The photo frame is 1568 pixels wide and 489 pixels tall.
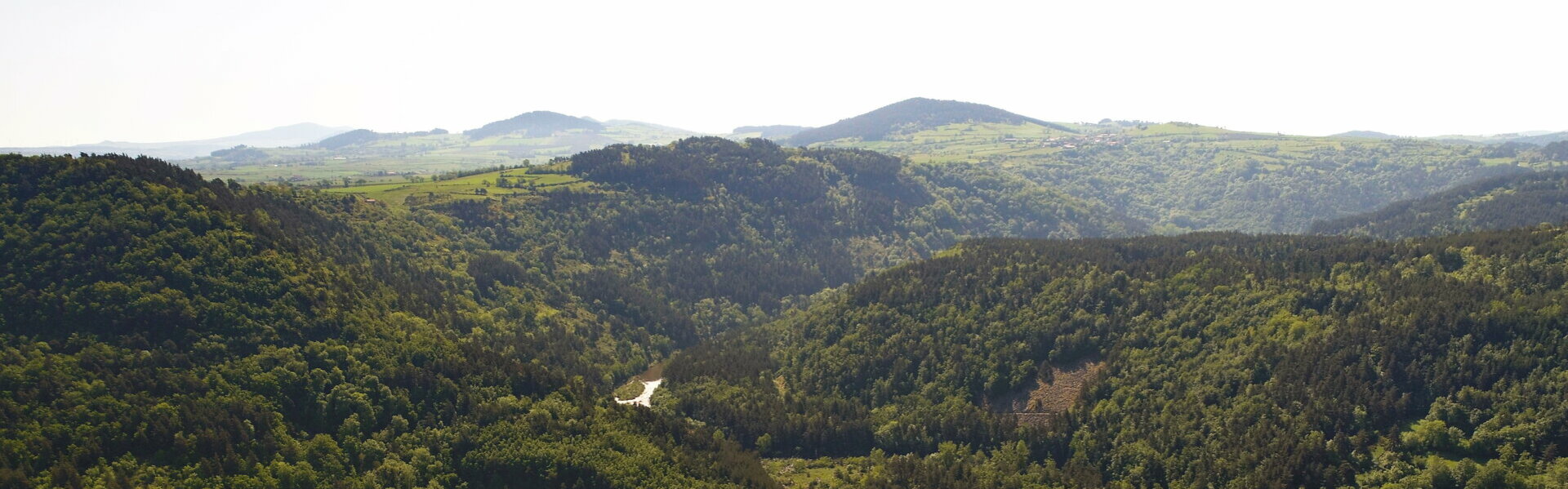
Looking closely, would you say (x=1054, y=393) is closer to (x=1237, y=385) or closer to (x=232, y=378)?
(x=1237, y=385)

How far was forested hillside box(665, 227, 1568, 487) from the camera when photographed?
119250mm

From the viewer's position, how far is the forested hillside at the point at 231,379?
11450cm

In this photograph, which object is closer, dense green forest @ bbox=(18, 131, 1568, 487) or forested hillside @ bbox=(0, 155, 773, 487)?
forested hillside @ bbox=(0, 155, 773, 487)

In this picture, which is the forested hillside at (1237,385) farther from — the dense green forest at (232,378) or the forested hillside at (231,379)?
the forested hillside at (231,379)

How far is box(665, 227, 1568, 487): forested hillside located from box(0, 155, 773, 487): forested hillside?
3836cm

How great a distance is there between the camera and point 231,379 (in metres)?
131

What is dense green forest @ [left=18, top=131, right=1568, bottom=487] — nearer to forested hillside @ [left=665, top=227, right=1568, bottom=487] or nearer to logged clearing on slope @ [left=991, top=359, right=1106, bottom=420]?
forested hillside @ [left=665, top=227, right=1568, bottom=487]

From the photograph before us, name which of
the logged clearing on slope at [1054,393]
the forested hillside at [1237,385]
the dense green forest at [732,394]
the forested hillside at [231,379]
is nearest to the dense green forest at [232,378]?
the forested hillside at [231,379]

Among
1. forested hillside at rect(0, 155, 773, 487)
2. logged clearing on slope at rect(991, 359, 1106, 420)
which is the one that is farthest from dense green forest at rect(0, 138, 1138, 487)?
logged clearing on slope at rect(991, 359, 1106, 420)

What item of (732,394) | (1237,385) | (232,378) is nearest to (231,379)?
(232,378)

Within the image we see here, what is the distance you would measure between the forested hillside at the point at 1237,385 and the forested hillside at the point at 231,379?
38361mm

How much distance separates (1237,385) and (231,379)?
539 feet

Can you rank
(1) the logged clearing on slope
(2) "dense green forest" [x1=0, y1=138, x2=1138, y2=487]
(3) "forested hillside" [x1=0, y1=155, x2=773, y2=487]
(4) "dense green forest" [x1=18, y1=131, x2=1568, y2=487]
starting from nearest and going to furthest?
(3) "forested hillside" [x1=0, y1=155, x2=773, y2=487]
(2) "dense green forest" [x1=0, y1=138, x2=1138, y2=487]
(4) "dense green forest" [x1=18, y1=131, x2=1568, y2=487]
(1) the logged clearing on slope

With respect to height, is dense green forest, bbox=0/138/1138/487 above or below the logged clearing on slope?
above
